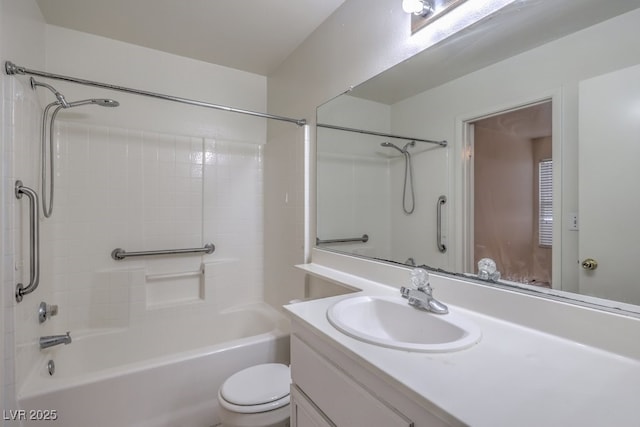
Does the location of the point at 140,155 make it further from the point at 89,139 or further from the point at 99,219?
the point at 99,219

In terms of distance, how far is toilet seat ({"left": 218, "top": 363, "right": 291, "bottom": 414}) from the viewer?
1232 millimetres

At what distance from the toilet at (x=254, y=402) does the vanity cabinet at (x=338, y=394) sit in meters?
0.26

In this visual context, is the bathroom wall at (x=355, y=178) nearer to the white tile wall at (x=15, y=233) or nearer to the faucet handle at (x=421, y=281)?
the faucet handle at (x=421, y=281)

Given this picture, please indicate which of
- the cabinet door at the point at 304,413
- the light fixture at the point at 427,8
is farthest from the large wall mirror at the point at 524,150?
the cabinet door at the point at 304,413

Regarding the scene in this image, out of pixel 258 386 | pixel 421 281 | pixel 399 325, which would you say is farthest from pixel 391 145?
pixel 258 386

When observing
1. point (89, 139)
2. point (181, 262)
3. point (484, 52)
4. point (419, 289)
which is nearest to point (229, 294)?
point (181, 262)

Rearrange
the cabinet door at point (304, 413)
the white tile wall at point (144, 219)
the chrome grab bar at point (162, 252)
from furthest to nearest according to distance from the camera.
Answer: the chrome grab bar at point (162, 252) → the white tile wall at point (144, 219) → the cabinet door at point (304, 413)

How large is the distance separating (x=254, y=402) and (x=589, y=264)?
4.26 feet

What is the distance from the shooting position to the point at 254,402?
124 centimetres

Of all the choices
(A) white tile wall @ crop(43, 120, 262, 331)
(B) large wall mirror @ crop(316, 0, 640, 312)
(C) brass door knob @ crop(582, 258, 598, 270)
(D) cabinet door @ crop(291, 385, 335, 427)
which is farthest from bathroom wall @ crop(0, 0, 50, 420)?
(C) brass door knob @ crop(582, 258, 598, 270)

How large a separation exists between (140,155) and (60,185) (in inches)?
19.7

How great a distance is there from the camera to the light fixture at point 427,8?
1128mm

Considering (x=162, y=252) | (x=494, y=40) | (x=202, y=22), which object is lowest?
(x=162, y=252)

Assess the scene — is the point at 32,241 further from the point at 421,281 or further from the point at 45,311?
the point at 421,281
